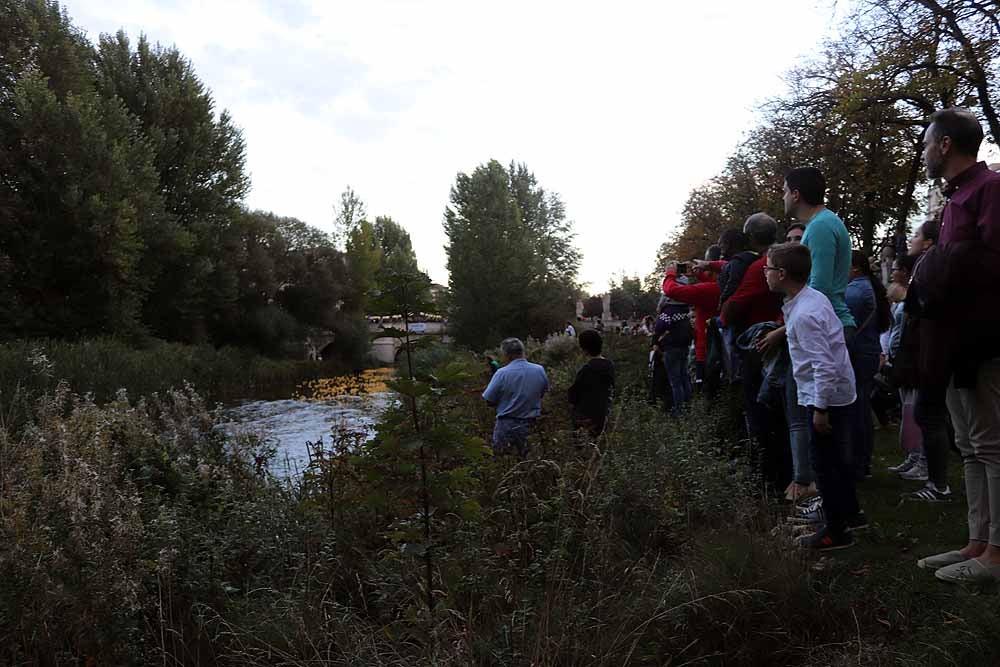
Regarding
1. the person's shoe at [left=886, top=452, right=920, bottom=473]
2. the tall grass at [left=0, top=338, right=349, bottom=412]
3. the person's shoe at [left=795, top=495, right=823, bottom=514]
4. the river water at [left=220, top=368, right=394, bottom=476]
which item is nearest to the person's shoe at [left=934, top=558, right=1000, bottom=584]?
the person's shoe at [left=795, top=495, right=823, bottom=514]

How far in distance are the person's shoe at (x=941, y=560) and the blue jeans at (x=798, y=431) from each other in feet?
3.42

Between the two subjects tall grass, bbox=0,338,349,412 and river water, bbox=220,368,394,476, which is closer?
river water, bbox=220,368,394,476

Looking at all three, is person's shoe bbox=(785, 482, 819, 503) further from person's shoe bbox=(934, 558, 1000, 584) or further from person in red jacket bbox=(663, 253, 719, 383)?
person in red jacket bbox=(663, 253, 719, 383)

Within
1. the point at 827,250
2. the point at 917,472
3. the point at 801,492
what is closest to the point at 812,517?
the point at 801,492

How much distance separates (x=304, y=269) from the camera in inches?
1734

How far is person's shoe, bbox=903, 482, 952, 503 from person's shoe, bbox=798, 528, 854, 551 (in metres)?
1.54

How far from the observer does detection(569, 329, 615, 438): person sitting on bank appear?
747 cm

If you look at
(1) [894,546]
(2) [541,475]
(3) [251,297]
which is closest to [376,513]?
(2) [541,475]

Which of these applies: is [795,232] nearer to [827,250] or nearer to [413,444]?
[827,250]

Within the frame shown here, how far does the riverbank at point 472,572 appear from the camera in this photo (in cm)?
325

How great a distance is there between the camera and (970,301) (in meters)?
3.28

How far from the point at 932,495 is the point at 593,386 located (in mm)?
3107

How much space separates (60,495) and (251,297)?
114 feet

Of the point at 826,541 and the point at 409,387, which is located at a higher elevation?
the point at 409,387
